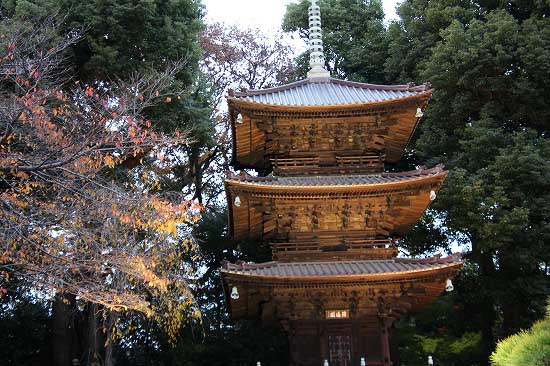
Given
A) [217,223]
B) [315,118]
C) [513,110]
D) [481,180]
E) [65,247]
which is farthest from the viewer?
[217,223]

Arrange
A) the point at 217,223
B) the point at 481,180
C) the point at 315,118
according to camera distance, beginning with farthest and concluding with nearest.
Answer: the point at 217,223, the point at 481,180, the point at 315,118

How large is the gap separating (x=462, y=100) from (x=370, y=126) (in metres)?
5.49

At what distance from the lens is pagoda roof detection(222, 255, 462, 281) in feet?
37.3

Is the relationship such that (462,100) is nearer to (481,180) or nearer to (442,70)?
→ (442,70)

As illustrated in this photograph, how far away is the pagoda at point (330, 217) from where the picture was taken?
1187cm

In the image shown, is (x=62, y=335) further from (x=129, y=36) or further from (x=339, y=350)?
(x=129, y=36)

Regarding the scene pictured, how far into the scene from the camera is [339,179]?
12891 mm

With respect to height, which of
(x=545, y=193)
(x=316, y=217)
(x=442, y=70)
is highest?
(x=442, y=70)

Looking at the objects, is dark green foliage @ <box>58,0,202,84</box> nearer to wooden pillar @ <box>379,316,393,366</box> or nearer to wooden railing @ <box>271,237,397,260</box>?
wooden railing @ <box>271,237,397,260</box>

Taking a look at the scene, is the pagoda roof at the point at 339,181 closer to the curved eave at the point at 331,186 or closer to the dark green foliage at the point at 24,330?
the curved eave at the point at 331,186

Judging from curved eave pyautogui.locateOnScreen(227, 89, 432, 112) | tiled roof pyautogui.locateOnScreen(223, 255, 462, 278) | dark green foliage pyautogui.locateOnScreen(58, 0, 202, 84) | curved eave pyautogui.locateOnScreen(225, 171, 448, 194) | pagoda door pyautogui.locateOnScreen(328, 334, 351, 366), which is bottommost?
pagoda door pyautogui.locateOnScreen(328, 334, 351, 366)

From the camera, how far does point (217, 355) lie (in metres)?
17.7

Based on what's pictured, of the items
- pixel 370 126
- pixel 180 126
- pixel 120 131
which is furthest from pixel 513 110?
pixel 120 131

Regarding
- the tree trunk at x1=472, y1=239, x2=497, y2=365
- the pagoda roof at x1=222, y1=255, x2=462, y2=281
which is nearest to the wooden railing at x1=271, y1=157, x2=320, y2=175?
the pagoda roof at x1=222, y1=255, x2=462, y2=281
